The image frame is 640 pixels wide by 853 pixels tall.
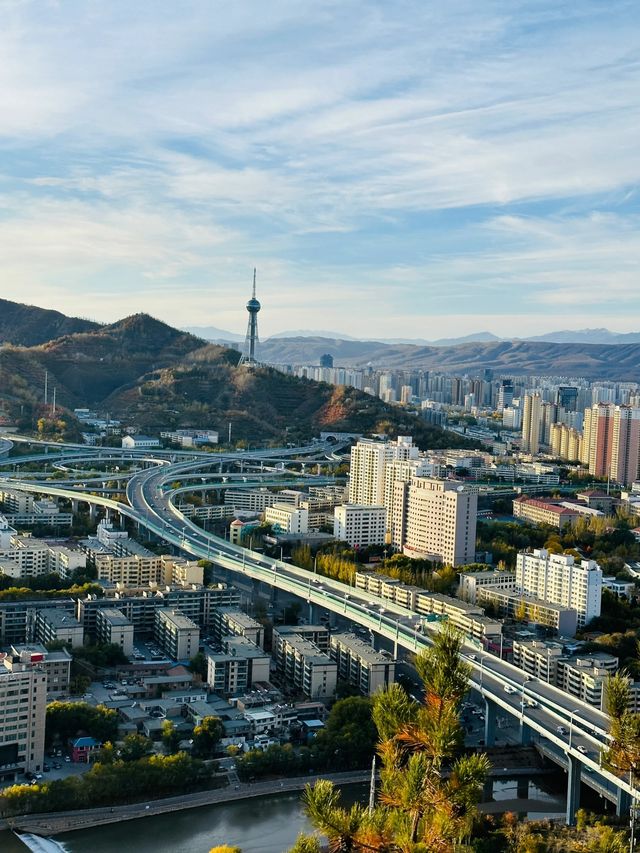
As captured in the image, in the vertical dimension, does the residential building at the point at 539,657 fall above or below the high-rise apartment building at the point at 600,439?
below

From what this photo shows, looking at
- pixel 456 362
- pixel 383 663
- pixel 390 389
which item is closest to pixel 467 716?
pixel 383 663

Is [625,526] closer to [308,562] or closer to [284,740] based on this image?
[308,562]

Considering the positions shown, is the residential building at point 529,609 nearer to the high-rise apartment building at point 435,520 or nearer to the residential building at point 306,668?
the high-rise apartment building at point 435,520

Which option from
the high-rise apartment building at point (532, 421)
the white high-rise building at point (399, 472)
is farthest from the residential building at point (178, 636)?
the high-rise apartment building at point (532, 421)

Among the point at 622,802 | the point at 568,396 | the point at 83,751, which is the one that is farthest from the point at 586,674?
the point at 568,396

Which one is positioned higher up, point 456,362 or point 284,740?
point 456,362

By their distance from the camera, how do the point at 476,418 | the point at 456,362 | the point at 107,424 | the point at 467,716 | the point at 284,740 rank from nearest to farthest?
the point at 284,740, the point at 467,716, the point at 107,424, the point at 476,418, the point at 456,362

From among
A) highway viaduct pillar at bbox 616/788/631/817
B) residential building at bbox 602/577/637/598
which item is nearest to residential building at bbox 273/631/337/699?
highway viaduct pillar at bbox 616/788/631/817
